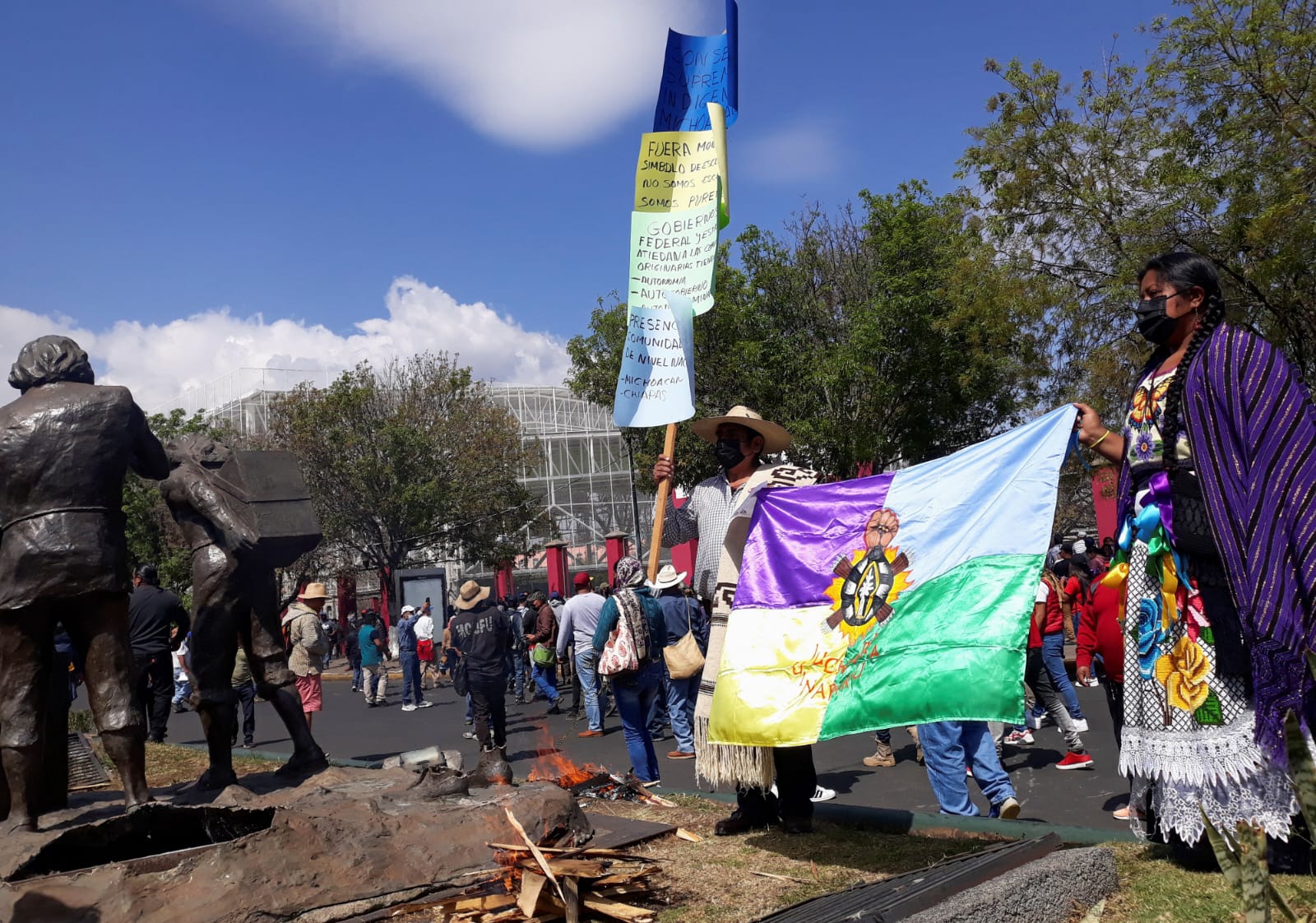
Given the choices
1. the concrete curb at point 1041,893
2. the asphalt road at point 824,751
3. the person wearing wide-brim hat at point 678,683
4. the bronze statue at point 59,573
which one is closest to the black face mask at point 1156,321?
the concrete curb at point 1041,893

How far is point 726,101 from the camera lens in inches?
241

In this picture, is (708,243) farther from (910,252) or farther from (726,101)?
(910,252)

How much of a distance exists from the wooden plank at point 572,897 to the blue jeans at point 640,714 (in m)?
3.42

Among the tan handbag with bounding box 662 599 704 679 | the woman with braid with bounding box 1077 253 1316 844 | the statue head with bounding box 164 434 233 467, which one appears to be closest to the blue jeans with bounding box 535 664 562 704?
the statue head with bounding box 164 434 233 467

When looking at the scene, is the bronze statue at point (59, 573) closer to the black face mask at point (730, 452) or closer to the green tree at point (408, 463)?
the black face mask at point (730, 452)

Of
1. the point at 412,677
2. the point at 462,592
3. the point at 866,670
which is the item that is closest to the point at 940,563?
the point at 866,670

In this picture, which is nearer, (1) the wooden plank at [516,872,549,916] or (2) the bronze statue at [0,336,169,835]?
(1) the wooden plank at [516,872,549,916]

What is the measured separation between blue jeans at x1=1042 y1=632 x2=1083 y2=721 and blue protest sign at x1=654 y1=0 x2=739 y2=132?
17.4ft

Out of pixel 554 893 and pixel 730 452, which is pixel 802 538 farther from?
pixel 554 893

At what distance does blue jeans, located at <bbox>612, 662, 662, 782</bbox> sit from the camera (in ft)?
23.1

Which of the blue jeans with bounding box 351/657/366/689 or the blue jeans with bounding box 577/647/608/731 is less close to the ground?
the blue jeans with bounding box 577/647/608/731

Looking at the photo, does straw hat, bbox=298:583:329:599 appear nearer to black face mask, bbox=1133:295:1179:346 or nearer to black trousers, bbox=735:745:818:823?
black trousers, bbox=735:745:818:823

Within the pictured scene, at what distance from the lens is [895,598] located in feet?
13.7

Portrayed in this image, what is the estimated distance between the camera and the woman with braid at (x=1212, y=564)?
10.7ft
